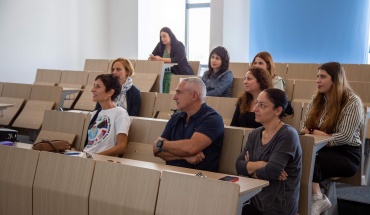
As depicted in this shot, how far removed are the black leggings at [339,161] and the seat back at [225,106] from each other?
89cm

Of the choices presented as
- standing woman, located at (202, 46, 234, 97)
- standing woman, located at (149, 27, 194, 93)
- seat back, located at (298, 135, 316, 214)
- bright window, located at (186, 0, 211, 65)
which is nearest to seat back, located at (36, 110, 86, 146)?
standing woman, located at (202, 46, 234, 97)

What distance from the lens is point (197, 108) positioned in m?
3.54

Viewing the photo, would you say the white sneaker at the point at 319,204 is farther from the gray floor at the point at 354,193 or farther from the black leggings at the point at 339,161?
the gray floor at the point at 354,193

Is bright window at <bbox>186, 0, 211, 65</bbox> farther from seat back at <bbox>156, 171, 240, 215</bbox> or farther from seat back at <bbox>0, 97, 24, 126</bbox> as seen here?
seat back at <bbox>156, 171, 240, 215</bbox>

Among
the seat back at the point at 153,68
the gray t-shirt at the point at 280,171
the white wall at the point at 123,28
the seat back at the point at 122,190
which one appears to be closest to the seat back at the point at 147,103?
the seat back at the point at 153,68

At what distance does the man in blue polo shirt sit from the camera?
11.0 feet

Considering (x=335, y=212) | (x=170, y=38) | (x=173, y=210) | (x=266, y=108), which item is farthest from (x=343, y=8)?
(x=173, y=210)

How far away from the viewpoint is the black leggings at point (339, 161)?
361 centimetres

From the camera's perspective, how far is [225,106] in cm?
441

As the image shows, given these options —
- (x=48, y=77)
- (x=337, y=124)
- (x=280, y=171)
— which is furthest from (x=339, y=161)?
(x=48, y=77)

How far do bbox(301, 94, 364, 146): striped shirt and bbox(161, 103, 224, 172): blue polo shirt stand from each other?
86 centimetres

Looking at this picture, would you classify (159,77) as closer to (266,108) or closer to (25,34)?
(25,34)

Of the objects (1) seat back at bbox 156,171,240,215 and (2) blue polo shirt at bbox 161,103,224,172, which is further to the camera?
(2) blue polo shirt at bbox 161,103,224,172

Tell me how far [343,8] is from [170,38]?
287 cm
